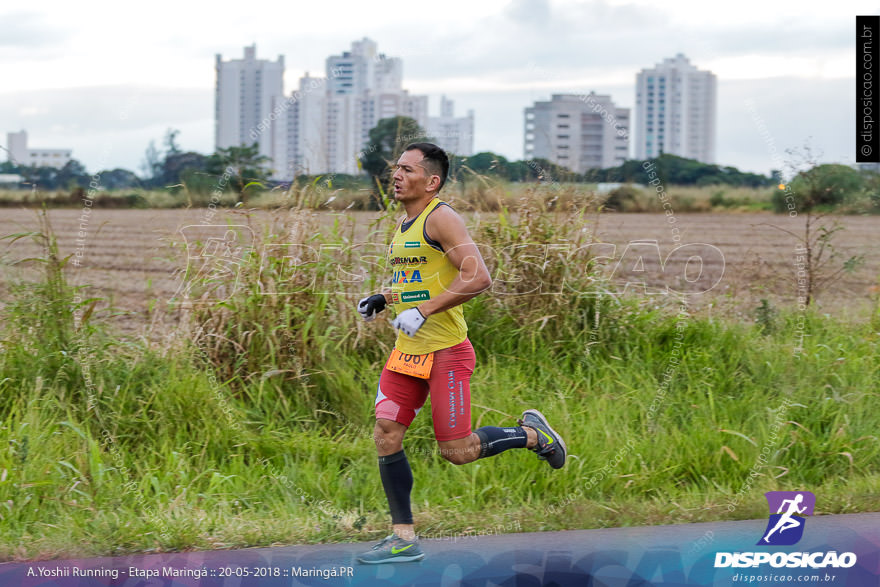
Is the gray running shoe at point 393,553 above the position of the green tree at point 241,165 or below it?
below

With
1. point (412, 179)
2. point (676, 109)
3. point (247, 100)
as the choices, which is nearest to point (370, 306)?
point (412, 179)

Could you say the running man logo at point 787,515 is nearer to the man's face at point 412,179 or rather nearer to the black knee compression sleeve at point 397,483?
the black knee compression sleeve at point 397,483

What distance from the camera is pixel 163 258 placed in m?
6.37

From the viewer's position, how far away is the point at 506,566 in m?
3.80

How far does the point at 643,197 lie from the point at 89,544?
767cm

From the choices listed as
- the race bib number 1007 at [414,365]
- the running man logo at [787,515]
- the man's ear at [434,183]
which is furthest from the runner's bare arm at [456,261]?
the running man logo at [787,515]

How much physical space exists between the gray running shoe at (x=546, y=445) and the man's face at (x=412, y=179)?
1.41 meters

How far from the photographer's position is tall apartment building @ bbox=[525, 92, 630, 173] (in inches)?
280

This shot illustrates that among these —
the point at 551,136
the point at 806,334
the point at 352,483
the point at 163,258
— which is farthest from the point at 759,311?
the point at 163,258

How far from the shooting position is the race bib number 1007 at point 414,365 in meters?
3.96

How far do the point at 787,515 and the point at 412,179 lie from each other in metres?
2.53

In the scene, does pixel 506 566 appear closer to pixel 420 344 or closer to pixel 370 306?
pixel 420 344

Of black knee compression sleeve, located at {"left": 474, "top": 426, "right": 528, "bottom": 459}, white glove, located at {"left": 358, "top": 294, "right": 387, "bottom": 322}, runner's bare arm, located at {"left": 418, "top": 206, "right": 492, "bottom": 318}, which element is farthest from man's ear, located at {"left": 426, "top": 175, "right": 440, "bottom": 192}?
black knee compression sleeve, located at {"left": 474, "top": 426, "right": 528, "bottom": 459}

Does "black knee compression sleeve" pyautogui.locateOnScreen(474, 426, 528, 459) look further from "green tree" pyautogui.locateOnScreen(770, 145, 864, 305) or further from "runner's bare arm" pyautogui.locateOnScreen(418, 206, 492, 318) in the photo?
"green tree" pyautogui.locateOnScreen(770, 145, 864, 305)
